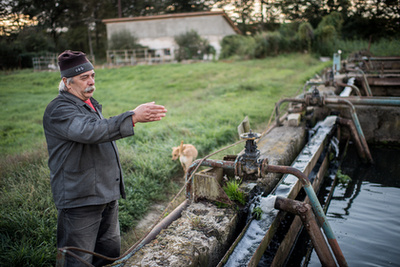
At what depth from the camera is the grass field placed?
3.27 metres

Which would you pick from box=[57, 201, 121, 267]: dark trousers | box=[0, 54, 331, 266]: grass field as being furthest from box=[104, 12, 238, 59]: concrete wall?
box=[57, 201, 121, 267]: dark trousers

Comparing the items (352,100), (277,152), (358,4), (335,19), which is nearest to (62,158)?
(277,152)

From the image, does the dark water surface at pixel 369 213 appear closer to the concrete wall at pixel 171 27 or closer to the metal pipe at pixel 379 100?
the metal pipe at pixel 379 100

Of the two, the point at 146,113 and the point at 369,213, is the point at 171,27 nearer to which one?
the point at 369,213

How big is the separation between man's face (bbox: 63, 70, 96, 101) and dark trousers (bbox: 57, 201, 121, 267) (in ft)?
2.94

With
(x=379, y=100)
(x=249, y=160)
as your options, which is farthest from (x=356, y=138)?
(x=249, y=160)

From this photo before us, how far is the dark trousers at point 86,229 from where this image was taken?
2.16 m

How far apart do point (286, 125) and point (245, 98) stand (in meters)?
5.28

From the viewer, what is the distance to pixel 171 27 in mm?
28062

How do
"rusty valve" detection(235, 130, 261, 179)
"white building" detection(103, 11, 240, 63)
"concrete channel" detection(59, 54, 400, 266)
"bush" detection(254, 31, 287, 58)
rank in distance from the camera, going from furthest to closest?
"white building" detection(103, 11, 240, 63) → "bush" detection(254, 31, 287, 58) → "rusty valve" detection(235, 130, 261, 179) → "concrete channel" detection(59, 54, 400, 266)

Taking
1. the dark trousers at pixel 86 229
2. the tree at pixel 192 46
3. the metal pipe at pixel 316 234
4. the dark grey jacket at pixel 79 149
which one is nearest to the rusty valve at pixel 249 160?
the metal pipe at pixel 316 234

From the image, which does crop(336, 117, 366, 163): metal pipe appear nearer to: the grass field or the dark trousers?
the grass field

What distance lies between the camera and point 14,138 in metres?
6.99

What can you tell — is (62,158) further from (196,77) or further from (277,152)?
(196,77)
